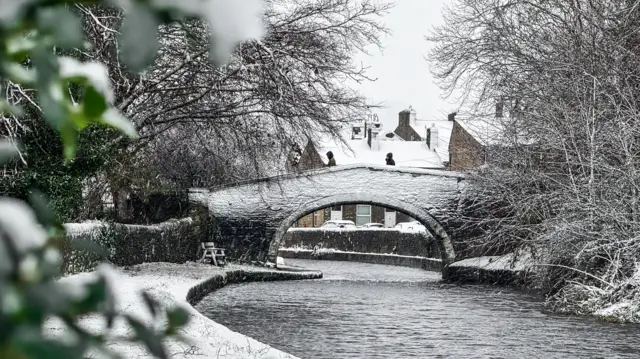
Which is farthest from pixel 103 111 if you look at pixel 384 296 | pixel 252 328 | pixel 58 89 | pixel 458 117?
pixel 458 117

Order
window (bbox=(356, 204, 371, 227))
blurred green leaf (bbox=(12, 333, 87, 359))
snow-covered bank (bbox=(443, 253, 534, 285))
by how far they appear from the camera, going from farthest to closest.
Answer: window (bbox=(356, 204, 371, 227)) → snow-covered bank (bbox=(443, 253, 534, 285)) → blurred green leaf (bbox=(12, 333, 87, 359))

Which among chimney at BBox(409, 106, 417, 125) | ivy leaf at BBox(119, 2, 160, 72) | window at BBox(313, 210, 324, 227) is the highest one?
chimney at BBox(409, 106, 417, 125)

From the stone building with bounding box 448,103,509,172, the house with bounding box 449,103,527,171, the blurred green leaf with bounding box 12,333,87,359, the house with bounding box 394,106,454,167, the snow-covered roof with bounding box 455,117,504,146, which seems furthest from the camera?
the house with bounding box 394,106,454,167

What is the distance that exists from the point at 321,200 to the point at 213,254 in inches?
169

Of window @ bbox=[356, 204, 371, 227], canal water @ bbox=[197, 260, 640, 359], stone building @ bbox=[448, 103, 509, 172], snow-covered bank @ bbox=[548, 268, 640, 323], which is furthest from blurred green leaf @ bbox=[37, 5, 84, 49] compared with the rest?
window @ bbox=[356, 204, 371, 227]

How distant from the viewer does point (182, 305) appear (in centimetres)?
934

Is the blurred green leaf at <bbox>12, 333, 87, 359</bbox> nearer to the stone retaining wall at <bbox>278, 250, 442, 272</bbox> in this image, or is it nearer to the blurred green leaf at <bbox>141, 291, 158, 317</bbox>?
the blurred green leaf at <bbox>141, 291, 158, 317</bbox>

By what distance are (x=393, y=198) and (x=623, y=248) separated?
574 inches

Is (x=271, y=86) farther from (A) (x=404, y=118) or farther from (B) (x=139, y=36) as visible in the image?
(A) (x=404, y=118)

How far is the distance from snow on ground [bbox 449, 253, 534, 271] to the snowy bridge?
1.93 metres

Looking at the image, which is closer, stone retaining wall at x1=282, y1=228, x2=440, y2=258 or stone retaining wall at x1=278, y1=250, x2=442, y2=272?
stone retaining wall at x1=278, y1=250, x2=442, y2=272

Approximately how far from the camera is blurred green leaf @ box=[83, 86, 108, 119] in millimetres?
1001

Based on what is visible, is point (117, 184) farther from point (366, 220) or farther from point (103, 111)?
point (366, 220)

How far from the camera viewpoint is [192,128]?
72.8 feet
